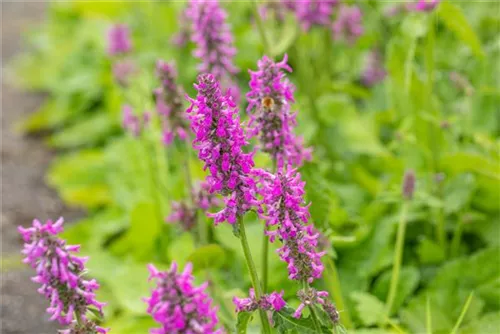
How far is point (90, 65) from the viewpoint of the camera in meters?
6.04

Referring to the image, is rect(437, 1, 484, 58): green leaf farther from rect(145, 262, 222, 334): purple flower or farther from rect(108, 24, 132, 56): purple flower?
rect(108, 24, 132, 56): purple flower

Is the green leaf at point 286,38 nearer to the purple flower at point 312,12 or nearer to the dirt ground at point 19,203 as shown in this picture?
the purple flower at point 312,12

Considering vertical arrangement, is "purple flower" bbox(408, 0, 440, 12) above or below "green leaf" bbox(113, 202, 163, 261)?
above

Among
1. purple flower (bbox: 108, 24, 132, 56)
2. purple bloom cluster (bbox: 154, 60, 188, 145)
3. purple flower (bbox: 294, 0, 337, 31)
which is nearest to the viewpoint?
purple bloom cluster (bbox: 154, 60, 188, 145)

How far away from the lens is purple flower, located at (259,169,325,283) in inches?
66.6

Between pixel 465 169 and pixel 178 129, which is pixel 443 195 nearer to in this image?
pixel 465 169

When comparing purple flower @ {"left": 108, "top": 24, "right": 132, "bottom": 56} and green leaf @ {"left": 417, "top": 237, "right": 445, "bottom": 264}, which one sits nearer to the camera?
green leaf @ {"left": 417, "top": 237, "right": 445, "bottom": 264}

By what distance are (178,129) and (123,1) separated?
4.57 m

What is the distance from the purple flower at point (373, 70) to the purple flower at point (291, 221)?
3.09 meters

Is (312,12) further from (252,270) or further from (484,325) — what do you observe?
Result: (252,270)

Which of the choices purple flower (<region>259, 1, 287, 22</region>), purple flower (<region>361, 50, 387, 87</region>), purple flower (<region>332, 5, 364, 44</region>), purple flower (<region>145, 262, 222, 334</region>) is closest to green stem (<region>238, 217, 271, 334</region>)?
purple flower (<region>145, 262, 222, 334</region>)

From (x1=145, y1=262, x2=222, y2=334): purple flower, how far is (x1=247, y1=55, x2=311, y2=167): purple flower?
78 cm

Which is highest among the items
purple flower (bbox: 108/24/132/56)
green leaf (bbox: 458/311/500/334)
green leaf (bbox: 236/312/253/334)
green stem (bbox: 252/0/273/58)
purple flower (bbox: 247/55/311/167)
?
purple flower (bbox: 108/24/132/56)

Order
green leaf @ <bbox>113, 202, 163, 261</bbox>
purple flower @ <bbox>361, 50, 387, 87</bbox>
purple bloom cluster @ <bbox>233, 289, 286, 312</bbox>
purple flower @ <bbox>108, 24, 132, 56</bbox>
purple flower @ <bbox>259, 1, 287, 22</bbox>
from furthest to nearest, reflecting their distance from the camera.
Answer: purple flower @ <bbox>361, 50, 387, 87</bbox> < purple flower @ <bbox>108, 24, 132, 56</bbox> < purple flower @ <bbox>259, 1, 287, 22</bbox> < green leaf @ <bbox>113, 202, 163, 261</bbox> < purple bloom cluster @ <bbox>233, 289, 286, 312</bbox>
